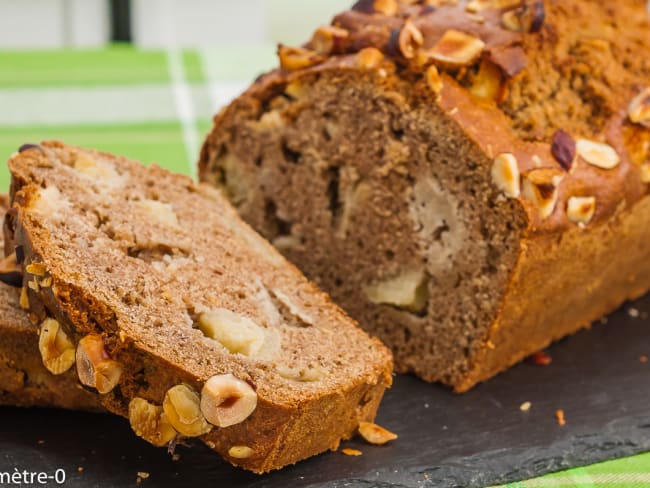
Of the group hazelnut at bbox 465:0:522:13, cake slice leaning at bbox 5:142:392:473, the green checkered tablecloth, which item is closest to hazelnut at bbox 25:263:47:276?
cake slice leaning at bbox 5:142:392:473

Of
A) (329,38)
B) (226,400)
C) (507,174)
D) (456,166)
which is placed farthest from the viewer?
(329,38)

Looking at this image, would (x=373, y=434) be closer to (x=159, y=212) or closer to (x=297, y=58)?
(x=159, y=212)

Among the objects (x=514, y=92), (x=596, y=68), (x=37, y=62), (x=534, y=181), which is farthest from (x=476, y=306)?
(x=37, y=62)

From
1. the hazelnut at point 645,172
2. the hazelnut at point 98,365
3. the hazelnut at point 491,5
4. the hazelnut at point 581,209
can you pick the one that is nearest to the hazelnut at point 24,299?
the hazelnut at point 98,365

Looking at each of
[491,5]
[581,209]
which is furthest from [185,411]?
[491,5]

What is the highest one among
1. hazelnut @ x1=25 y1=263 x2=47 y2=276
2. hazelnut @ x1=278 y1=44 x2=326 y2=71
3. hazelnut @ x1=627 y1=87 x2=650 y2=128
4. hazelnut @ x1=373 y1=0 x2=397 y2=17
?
hazelnut @ x1=373 y1=0 x2=397 y2=17

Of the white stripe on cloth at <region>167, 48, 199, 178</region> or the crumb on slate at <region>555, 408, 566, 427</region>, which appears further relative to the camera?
the white stripe on cloth at <region>167, 48, 199, 178</region>

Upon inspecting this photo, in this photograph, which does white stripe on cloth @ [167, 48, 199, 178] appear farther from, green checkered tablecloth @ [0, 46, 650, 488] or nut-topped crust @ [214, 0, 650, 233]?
nut-topped crust @ [214, 0, 650, 233]
